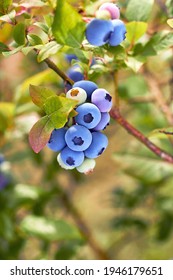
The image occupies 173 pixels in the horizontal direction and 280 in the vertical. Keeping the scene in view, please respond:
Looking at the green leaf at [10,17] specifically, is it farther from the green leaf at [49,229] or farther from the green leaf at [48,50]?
the green leaf at [49,229]

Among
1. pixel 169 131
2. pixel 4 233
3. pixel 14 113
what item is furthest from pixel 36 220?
pixel 169 131

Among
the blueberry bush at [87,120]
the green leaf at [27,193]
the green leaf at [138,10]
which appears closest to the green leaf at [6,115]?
the blueberry bush at [87,120]

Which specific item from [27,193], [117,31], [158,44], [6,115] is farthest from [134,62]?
[27,193]

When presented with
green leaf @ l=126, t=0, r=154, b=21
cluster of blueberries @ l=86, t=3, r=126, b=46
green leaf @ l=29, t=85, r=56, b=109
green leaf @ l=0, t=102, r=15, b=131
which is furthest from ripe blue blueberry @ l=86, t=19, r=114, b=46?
green leaf @ l=0, t=102, r=15, b=131

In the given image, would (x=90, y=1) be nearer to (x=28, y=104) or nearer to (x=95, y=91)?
(x=95, y=91)

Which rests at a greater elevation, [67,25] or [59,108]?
[67,25]

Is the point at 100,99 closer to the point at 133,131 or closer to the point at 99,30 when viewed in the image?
the point at 99,30
